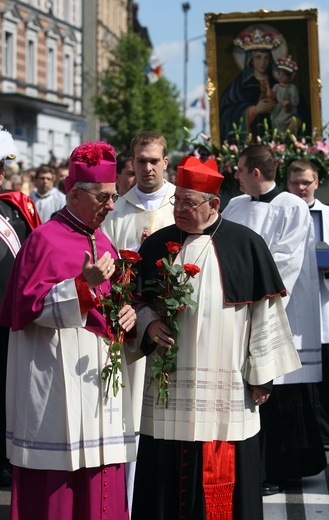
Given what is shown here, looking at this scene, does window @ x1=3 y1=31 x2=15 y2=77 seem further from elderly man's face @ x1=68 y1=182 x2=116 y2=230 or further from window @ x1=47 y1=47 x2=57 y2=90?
elderly man's face @ x1=68 y1=182 x2=116 y2=230

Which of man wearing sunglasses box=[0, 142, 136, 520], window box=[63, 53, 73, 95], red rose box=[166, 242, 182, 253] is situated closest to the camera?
man wearing sunglasses box=[0, 142, 136, 520]

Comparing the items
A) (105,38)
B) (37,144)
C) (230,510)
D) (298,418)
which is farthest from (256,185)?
(105,38)

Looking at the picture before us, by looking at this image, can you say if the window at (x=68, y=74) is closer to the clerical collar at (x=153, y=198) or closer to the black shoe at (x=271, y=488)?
the clerical collar at (x=153, y=198)

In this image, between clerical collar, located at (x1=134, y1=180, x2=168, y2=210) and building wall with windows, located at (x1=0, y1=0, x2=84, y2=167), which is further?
building wall with windows, located at (x1=0, y1=0, x2=84, y2=167)

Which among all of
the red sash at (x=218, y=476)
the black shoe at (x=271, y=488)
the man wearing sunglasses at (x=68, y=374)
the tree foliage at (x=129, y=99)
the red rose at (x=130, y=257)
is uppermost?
the tree foliage at (x=129, y=99)

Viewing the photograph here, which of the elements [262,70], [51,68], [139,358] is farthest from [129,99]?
[139,358]

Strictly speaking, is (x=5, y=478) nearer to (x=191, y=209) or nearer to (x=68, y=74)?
(x=191, y=209)

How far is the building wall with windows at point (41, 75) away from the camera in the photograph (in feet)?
148

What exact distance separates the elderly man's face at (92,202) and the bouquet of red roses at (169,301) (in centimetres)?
34

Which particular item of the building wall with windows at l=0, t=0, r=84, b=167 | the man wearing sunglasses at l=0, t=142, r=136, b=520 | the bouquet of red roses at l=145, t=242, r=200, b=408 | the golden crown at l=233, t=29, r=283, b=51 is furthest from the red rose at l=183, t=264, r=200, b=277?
the building wall with windows at l=0, t=0, r=84, b=167

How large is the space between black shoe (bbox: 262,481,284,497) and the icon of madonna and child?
6.04m

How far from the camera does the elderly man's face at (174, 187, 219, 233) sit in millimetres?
5156

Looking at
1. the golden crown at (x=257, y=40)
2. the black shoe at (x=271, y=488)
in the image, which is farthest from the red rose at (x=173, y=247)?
the golden crown at (x=257, y=40)

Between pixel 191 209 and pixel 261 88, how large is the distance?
7926 mm
